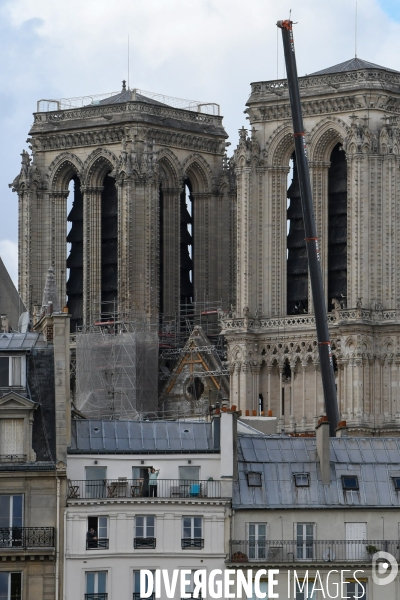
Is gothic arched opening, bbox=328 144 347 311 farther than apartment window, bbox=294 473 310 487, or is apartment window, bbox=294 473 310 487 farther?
gothic arched opening, bbox=328 144 347 311

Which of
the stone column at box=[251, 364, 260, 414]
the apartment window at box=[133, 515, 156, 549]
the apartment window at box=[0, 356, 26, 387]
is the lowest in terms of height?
the apartment window at box=[133, 515, 156, 549]

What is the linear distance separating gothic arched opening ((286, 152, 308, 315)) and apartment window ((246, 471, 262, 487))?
150ft

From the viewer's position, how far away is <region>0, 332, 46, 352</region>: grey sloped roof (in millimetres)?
77688

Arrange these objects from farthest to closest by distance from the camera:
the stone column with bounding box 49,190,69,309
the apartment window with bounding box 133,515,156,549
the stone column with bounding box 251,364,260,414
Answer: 1. the stone column with bounding box 49,190,69,309
2. the stone column with bounding box 251,364,260,414
3. the apartment window with bounding box 133,515,156,549

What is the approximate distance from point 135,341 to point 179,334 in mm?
3790

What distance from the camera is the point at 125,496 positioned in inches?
2963

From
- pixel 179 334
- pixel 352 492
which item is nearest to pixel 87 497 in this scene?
pixel 352 492

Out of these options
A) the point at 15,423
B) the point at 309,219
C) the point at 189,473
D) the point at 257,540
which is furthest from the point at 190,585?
the point at 309,219

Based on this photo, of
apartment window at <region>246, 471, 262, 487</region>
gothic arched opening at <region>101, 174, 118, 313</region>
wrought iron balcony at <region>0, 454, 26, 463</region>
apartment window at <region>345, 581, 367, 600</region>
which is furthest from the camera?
gothic arched opening at <region>101, 174, 118, 313</region>

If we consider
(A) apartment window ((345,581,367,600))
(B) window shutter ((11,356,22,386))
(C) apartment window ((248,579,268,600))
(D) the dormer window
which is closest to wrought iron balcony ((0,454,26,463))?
(D) the dormer window

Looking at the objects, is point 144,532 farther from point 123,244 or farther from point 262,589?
point 123,244

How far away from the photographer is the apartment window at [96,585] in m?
73.7

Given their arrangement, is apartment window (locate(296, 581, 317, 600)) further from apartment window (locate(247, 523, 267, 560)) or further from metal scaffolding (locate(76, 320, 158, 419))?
metal scaffolding (locate(76, 320, 158, 419))

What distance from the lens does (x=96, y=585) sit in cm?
7394
